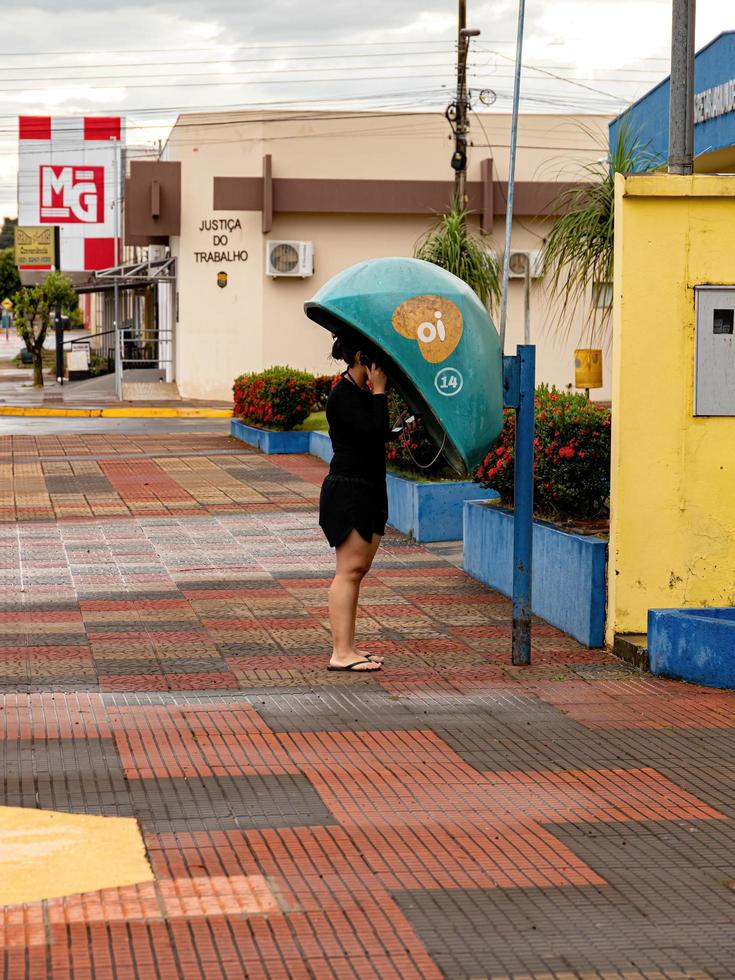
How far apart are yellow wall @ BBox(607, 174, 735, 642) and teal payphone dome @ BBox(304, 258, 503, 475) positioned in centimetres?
87

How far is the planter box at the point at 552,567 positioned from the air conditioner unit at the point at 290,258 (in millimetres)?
25457

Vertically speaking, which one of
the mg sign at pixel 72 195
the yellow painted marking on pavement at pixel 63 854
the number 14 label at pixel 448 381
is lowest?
→ the yellow painted marking on pavement at pixel 63 854

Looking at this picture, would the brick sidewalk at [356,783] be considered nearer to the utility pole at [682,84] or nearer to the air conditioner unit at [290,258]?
the utility pole at [682,84]

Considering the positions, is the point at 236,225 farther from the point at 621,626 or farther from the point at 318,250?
the point at 621,626

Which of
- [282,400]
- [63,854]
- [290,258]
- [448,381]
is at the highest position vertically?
[290,258]

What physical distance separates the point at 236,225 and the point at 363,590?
27189mm

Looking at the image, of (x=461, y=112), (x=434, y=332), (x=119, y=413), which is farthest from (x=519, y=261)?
(x=434, y=332)

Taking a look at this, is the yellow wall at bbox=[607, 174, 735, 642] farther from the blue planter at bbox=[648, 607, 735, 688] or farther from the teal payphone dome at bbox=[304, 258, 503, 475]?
the teal payphone dome at bbox=[304, 258, 503, 475]

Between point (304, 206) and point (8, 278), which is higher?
point (8, 278)

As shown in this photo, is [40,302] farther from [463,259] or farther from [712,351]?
[712,351]

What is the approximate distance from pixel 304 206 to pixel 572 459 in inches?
1079

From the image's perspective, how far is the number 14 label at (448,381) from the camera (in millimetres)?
8219

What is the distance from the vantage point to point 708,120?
17734 mm

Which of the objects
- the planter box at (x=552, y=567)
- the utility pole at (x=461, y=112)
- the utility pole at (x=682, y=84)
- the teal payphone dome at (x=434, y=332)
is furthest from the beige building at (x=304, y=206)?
the teal payphone dome at (x=434, y=332)
